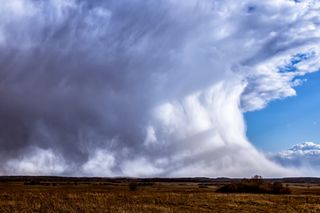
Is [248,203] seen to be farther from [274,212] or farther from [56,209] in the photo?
[56,209]

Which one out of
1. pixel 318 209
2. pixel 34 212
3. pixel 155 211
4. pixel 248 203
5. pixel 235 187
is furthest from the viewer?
pixel 235 187

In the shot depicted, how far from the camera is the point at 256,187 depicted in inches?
3115

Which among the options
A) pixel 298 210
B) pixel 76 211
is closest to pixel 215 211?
pixel 298 210

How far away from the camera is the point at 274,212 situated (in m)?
33.7

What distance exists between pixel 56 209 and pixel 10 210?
2871 mm

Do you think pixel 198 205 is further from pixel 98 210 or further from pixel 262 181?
pixel 262 181

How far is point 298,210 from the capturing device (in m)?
35.8

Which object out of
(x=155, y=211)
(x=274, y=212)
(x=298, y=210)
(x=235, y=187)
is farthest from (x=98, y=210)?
(x=235, y=187)

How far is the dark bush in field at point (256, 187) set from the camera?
77.4 meters

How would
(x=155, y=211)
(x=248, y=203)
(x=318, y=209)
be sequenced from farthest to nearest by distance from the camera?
(x=248, y=203) → (x=318, y=209) → (x=155, y=211)

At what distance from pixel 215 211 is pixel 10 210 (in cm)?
1442

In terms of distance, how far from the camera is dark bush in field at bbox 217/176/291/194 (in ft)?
254

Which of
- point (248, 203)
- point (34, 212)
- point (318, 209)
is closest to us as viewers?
point (34, 212)

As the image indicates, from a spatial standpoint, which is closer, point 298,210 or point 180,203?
point 298,210
